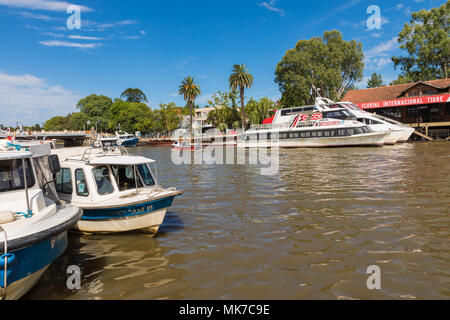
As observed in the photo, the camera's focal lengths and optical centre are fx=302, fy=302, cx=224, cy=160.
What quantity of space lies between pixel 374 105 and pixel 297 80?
1912 centimetres

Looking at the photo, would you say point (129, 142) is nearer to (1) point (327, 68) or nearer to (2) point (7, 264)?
(1) point (327, 68)

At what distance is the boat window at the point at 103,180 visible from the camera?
8.65m

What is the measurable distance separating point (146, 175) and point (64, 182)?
248 cm

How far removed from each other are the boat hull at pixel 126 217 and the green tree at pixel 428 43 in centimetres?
6508

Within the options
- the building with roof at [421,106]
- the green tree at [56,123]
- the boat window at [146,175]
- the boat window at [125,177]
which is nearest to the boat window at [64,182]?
the boat window at [125,177]

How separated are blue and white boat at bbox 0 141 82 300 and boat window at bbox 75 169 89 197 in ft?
6.18

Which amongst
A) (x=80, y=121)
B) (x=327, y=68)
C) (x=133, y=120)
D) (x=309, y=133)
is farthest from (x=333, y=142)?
(x=80, y=121)

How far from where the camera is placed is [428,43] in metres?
56.6

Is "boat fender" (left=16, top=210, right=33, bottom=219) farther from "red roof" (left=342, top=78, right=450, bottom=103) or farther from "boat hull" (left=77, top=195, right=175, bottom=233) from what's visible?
"red roof" (left=342, top=78, right=450, bottom=103)

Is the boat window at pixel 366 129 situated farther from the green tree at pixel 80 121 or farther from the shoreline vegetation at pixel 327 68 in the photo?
the green tree at pixel 80 121

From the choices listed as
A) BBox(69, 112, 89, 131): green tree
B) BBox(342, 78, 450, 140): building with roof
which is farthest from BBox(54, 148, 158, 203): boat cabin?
BBox(69, 112, 89, 131): green tree
